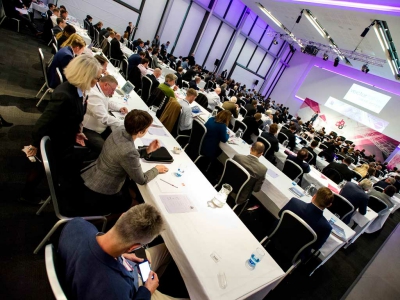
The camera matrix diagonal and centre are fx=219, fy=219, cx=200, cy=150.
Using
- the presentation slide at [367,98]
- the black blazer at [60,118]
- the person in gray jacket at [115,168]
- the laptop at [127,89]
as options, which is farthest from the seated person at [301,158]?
the presentation slide at [367,98]

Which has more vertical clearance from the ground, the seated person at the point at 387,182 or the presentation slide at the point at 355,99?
the presentation slide at the point at 355,99

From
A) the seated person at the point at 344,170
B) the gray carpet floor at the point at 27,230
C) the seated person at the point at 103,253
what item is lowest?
the gray carpet floor at the point at 27,230

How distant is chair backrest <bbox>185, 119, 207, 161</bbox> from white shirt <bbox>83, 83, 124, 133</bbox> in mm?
Result: 1314

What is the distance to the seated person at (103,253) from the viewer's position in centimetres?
93

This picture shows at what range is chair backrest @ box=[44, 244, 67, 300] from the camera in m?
0.79

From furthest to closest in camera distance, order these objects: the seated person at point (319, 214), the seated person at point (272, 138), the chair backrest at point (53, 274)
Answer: the seated person at point (272, 138) → the seated person at point (319, 214) → the chair backrest at point (53, 274)

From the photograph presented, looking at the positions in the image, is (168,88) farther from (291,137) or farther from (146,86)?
(291,137)

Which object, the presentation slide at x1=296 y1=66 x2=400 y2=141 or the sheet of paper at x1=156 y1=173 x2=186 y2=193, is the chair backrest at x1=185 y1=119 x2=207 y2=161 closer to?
the sheet of paper at x1=156 y1=173 x2=186 y2=193

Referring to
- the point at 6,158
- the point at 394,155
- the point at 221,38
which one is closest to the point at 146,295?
the point at 6,158

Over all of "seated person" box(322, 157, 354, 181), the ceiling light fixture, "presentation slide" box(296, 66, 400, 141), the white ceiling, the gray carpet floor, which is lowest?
the gray carpet floor

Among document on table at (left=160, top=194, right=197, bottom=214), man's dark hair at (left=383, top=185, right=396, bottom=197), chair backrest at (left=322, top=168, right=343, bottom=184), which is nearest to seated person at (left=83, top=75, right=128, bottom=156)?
document on table at (left=160, top=194, right=197, bottom=214)

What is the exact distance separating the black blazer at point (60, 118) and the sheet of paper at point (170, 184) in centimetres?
99

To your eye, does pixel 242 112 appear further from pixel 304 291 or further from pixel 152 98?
pixel 304 291

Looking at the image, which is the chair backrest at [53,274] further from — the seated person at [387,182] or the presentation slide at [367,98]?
the presentation slide at [367,98]
